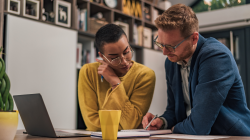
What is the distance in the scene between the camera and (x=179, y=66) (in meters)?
1.42

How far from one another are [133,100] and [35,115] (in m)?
0.73

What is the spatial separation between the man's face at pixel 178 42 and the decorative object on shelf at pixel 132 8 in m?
2.31

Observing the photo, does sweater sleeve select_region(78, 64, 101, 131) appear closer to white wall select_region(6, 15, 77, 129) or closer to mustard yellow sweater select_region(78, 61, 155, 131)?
mustard yellow sweater select_region(78, 61, 155, 131)

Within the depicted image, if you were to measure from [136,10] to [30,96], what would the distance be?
302 centimetres

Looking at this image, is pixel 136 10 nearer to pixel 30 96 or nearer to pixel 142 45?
pixel 142 45

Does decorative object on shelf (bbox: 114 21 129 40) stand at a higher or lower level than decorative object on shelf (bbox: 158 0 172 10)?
lower

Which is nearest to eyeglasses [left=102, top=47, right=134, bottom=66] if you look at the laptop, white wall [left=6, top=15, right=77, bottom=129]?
the laptop

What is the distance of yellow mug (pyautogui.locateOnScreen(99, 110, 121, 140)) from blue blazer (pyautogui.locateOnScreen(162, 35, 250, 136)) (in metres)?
0.48

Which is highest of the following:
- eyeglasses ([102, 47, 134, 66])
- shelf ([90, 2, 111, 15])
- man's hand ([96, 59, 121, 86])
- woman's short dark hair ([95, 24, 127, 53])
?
shelf ([90, 2, 111, 15])

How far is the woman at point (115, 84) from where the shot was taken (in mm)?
1467

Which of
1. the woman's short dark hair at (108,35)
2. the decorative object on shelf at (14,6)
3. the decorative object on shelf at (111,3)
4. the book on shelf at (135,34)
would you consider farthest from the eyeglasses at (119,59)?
the book on shelf at (135,34)

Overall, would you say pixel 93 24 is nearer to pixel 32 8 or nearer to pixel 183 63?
pixel 32 8

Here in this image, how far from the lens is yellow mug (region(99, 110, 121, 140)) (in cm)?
73

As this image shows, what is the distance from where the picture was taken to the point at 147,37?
3.84 metres
